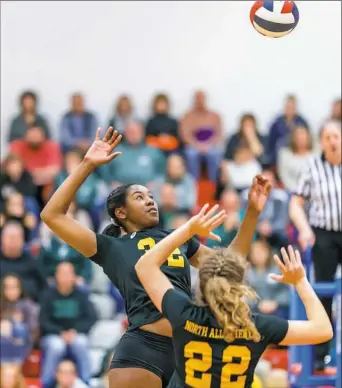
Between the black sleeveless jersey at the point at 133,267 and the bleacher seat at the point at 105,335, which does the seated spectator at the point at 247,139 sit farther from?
the black sleeveless jersey at the point at 133,267

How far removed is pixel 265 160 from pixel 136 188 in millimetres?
8085

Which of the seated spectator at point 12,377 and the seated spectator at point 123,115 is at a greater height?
the seated spectator at point 123,115

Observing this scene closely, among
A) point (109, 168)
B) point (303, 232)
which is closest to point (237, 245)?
point (303, 232)

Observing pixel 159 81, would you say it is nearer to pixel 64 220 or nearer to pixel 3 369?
pixel 3 369

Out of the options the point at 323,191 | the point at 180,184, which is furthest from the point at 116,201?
the point at 180,184

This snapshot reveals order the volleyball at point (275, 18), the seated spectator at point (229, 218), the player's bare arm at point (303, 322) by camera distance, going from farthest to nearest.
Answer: the seated spectator at point (229, 218) → the volleyball at point (275, 18) → the player's bare arm at point (303, 322)

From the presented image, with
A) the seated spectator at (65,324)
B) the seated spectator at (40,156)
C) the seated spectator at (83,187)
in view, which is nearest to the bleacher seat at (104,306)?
the seated spectator at (65,324)

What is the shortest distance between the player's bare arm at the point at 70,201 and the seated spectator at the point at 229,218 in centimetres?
553

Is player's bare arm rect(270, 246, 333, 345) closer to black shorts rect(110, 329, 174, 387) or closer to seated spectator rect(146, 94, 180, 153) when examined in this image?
black shorts rect(110, 329, 174, 387)

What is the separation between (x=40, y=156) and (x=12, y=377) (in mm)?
4061

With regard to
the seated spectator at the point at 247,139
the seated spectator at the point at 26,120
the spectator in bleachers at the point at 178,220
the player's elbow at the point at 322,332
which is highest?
the seated spectator at the point at 26,120

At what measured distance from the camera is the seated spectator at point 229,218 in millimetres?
11430

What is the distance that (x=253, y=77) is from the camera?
49.3ft

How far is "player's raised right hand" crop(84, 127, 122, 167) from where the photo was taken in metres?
5.54
